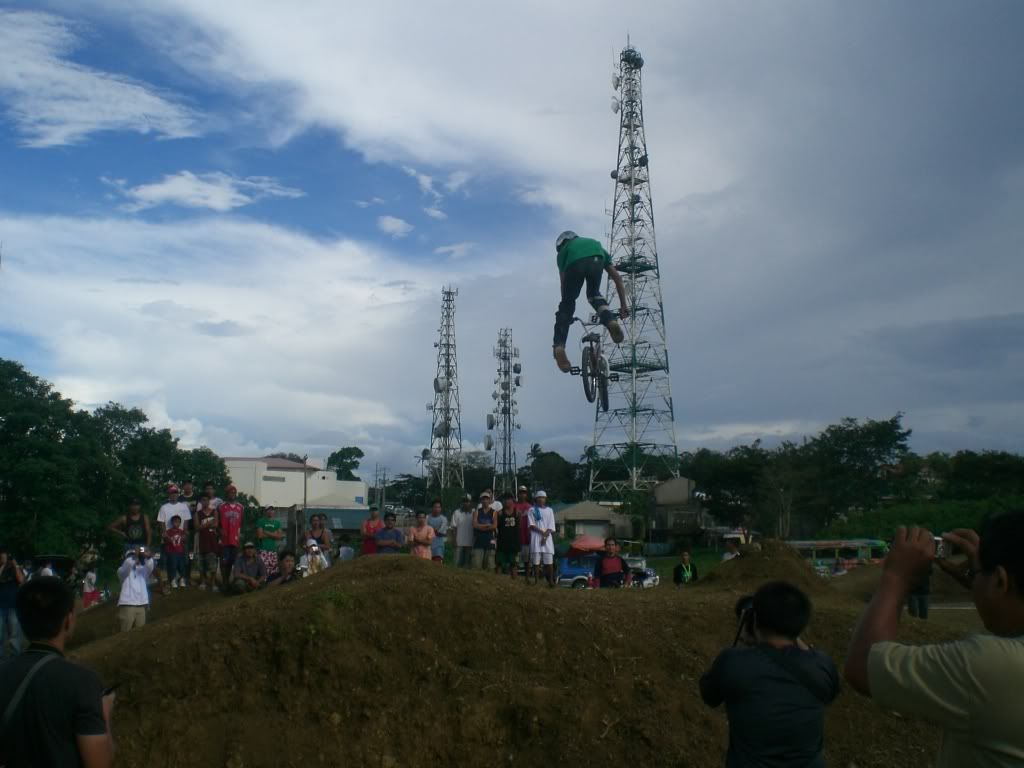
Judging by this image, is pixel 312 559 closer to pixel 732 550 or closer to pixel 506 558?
pixel 506 558

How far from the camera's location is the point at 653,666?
914 cm

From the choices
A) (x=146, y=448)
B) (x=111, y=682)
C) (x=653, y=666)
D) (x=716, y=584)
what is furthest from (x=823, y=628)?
(x=146, y=448)

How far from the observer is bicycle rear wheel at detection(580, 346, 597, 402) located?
19.3 metres

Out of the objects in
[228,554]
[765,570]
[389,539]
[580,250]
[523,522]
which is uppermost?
[580,250]

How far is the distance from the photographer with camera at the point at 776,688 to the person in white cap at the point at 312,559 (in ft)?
36.3

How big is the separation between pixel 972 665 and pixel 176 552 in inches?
566

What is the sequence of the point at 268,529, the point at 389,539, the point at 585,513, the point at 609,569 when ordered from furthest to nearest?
1. the point at 585,513
2. the point at 609,569
3. the point at 268,529
4. the point at 389,539

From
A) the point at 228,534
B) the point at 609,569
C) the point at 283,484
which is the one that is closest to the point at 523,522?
the point at 609,569

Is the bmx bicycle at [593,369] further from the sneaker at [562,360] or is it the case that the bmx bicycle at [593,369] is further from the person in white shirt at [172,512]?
the person in white shirt at [172,512]

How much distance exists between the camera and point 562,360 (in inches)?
754

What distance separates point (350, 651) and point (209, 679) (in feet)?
4.79

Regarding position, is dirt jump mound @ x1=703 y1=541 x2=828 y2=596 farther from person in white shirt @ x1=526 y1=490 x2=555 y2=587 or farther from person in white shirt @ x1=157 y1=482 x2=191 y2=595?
person in white shirt @ x1=157 y1=482 x2=191 y2=595

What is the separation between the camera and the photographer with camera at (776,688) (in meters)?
3.99

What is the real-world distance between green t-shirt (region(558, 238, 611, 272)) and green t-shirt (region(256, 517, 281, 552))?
8033 mm
